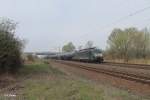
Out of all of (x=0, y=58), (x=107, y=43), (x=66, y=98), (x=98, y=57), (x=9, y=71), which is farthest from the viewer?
(x=107, y=43)

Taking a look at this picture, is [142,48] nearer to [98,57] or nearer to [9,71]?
[98,57]

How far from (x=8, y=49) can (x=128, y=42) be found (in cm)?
6966

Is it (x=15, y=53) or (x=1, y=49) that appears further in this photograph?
(x=15, y=53)

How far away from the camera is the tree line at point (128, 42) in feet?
290

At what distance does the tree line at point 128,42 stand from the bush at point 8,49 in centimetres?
6065

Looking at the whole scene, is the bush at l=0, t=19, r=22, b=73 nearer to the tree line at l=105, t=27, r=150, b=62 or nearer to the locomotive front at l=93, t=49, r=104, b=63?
the locomotive front at l=93, t=49, r=104, b=63

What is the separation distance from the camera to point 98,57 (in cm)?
5528

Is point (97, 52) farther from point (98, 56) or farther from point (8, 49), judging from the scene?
Result: point (8, 49)

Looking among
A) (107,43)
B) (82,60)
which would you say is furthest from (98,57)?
(107,43)

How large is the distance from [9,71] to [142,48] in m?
69.5

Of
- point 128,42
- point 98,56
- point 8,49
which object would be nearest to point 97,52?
point 98,56

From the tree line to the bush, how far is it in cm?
6065

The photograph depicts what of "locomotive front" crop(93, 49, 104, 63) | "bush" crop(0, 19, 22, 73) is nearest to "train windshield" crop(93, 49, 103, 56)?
"locomotive front" crop(93, 49, 104, 63)

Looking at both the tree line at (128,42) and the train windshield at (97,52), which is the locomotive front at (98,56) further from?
the tree line at (128,42)
